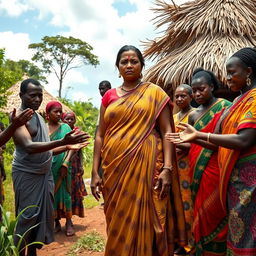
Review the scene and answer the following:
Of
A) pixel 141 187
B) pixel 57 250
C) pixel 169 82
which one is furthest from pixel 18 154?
pixel 169 82

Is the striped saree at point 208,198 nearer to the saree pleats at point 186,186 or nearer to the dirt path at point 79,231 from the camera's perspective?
the saree pleats at point 186,186

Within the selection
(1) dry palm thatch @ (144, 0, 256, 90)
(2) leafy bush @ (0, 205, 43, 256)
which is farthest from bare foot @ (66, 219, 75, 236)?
(1) dry palm thatch @ (144, 0, 256, 90)

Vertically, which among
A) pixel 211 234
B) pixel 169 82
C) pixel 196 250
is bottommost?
pixel 196 250

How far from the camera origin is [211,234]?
2848 millimetres

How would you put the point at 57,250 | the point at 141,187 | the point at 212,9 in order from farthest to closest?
1. the point at 212,9
2. the point at 57,250
3. the point at 141,187

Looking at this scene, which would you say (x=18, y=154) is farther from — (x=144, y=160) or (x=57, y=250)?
(x=57, y=250)

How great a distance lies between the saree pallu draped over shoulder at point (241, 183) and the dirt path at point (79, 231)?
2.24 metres

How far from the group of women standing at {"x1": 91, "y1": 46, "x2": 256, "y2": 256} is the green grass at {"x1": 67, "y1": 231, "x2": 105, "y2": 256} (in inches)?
62.3

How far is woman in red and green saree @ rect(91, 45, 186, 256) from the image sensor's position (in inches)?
103

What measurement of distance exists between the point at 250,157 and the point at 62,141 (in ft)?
5.23

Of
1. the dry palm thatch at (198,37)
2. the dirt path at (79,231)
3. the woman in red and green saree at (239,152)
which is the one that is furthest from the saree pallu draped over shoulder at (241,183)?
the dry palm thatch at (198,37)

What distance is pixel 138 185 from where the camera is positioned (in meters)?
2.65

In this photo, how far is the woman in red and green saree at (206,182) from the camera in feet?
9.21

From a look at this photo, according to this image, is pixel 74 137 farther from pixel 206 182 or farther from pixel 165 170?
pixel 206 182
